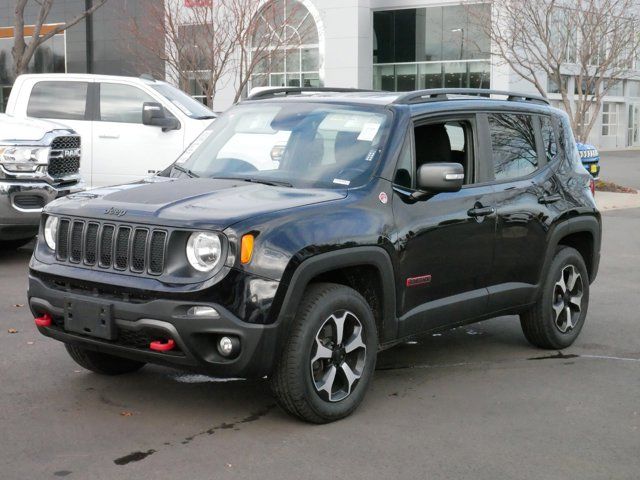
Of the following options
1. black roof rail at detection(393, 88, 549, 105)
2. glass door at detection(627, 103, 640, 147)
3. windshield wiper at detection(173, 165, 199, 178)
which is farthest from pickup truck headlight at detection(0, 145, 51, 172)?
glass door at detection(627, 103, 640, 147)

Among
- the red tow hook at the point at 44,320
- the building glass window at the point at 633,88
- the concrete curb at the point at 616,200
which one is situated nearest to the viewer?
the red tow hook at the point at 44,320

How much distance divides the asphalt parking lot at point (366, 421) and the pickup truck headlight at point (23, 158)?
370 centimetres

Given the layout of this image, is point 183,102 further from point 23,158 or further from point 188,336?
point 188,336

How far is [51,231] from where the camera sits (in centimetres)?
545

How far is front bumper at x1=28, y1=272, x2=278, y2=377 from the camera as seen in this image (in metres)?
4.70

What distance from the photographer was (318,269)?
195 inches

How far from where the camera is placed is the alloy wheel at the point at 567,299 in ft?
22.8

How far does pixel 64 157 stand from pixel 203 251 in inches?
265

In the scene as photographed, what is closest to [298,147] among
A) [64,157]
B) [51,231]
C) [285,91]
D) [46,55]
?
[285,91]

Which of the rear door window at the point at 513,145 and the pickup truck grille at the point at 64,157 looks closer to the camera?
the rear door window at the point at 513,145

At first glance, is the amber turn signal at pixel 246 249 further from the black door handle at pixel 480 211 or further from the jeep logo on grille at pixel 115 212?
the black door handle at pixel 480 211

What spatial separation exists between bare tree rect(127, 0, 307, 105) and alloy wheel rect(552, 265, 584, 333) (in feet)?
55.7

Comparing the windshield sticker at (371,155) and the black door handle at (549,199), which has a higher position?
the windshield sticker at (371,155)

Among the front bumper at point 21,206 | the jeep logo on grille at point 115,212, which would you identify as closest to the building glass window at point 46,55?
the front bumper at point 21,206
